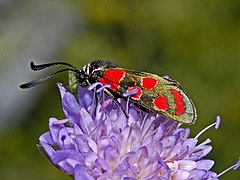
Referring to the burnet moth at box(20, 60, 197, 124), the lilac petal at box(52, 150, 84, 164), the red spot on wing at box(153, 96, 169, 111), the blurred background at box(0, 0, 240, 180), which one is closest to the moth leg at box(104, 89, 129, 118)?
the burnet moth at box(20, 60, 197, 124)

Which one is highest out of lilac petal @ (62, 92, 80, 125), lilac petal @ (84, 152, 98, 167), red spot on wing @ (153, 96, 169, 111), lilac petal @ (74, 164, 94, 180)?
lilac petal @ (62, 92, 80, 125)

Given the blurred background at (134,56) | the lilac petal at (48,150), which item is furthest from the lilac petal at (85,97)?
the blurred background at (134,56)

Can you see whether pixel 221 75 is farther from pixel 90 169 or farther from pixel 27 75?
pixel 90 169

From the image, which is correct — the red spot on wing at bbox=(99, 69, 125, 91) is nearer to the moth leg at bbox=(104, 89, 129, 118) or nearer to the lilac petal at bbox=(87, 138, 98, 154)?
the moth leg at bbox=(104, 89, 129, 118)

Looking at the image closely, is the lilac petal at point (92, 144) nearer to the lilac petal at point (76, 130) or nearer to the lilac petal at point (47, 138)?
the lilac petal at point (76, 130)

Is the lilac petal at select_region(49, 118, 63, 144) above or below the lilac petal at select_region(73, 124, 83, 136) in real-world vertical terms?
above

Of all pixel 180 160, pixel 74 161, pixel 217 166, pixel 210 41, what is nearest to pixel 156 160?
Answer: pixel 180 160

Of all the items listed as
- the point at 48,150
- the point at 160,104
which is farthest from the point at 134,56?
the point at 48,150
